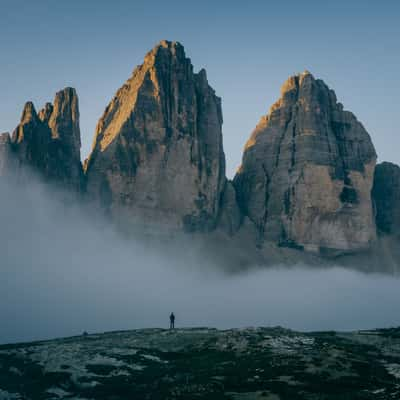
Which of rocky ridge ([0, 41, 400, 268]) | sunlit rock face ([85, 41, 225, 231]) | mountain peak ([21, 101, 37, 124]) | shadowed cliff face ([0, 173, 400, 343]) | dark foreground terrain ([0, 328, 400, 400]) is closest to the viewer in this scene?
dark foreground terrain ([0, 328, 400, 400])

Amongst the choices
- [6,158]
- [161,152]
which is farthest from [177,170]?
[6,158]

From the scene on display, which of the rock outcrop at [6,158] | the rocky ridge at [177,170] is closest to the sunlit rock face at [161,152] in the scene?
the rocky ridge at [177,170]

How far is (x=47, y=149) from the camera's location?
588 feet

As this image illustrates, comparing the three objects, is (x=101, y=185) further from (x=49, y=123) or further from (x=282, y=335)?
(x=282, y=335)

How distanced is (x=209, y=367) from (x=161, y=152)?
126045mm

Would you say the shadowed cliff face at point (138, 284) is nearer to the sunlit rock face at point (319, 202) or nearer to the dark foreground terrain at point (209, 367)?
the sunlit rock face at point (319, 202)

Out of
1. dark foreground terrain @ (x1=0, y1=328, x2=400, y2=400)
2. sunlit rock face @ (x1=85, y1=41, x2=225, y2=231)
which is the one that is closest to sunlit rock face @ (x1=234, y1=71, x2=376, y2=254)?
sunlit rock face @ (x1=85, y1=41, x2=225, y2=231)

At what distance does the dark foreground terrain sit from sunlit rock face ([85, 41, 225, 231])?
330ft

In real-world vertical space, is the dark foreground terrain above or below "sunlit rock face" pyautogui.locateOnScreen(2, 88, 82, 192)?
below

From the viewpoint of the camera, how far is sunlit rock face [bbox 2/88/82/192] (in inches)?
7008

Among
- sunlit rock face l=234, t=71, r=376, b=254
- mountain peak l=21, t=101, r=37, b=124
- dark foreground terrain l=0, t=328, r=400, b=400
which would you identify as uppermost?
mountain peak l=21, t=101, r=37, b=124

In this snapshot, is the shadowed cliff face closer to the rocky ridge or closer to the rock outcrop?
the rock outcrop

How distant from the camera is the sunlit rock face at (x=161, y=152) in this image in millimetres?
180500

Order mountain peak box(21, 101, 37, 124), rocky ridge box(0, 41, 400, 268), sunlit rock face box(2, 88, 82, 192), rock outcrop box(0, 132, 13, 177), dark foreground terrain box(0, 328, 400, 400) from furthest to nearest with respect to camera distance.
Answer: mountain peak box(21, 101, 37, 124) < rocky ridge box(0, 41, 400, 268) < sunlit rock face box(2, 88, 82, 192) < rock outcrop box(0, 132, 13, 177) < dark foreground terrain box(0, 328, 400, 400)
